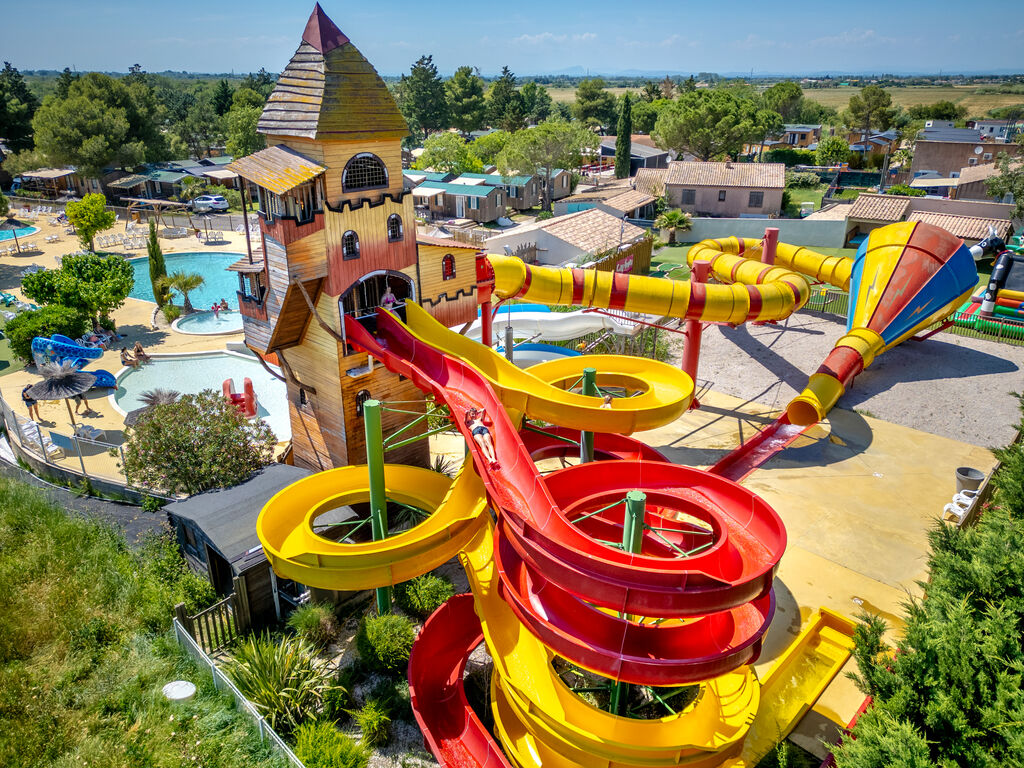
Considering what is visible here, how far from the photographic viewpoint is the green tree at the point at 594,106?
115 m

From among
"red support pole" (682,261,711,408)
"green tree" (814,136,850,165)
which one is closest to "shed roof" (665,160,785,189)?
"green tree" (814,136,850,165)

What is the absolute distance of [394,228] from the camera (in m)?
16.9

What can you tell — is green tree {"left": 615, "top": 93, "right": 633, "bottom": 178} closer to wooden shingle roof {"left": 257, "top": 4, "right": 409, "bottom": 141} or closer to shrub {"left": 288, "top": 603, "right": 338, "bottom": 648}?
wooden shingle roof {"left": 257, "top": 4, "right": 409, "bottom": 141}

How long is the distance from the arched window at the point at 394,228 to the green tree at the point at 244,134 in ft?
185

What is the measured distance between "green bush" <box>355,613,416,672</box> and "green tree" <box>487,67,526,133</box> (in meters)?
100.0

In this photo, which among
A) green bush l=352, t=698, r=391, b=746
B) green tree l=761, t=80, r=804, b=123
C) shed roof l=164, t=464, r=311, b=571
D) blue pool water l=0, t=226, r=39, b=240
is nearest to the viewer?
green bush l=352, t=698, r=391, b=746

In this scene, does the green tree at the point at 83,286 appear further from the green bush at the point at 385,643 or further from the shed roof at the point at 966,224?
the shed roof at the point at 966,224

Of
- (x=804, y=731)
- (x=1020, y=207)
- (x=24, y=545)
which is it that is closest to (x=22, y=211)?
(x=24, y=545)

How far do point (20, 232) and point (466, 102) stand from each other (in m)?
67.2

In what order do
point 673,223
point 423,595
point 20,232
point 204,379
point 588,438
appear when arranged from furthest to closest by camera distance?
point 20,232 → point 673,223 → point 204,379 → point 588,438 → point 423,595

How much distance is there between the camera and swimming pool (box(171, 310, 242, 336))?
34656 millimetres

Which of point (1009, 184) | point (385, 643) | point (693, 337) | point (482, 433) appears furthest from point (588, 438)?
point (1009, 184)

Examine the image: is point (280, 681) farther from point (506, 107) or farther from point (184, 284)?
point (506, 107)

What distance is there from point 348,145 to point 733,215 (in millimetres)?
44928
